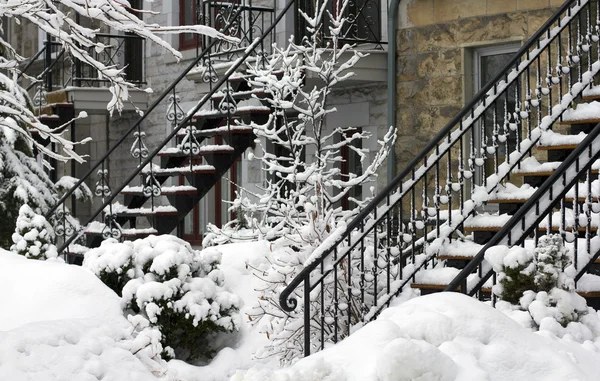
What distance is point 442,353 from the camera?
4590mm

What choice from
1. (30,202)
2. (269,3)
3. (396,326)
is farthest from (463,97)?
(396,326)

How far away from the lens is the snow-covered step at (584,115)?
8312mm

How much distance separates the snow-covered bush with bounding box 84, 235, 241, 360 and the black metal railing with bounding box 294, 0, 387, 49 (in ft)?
12.8

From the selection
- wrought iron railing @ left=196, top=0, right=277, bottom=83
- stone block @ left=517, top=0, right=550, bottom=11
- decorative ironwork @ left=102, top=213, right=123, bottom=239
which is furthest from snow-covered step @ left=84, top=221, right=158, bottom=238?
stone block @ left=517, top=0, right=550, bottom=11

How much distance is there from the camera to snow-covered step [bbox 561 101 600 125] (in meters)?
8.31

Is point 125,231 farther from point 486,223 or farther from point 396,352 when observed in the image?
point 396,352

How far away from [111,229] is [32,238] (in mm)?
1249

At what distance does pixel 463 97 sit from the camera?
36.1 ft

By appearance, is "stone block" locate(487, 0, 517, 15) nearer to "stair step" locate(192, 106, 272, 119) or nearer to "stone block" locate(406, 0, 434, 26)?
"stone block" locate(406, 0, 434, 26)

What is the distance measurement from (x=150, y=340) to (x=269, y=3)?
865 cm

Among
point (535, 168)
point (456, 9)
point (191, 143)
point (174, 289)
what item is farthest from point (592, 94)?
point (191, 143)

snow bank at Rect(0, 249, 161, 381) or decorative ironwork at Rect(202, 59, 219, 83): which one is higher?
decorative ironwork at Rect(202, 59, 219, 83)

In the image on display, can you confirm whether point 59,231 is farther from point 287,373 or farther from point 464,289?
point 287,373

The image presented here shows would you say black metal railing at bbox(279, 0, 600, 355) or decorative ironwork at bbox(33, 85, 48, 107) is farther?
decorative ironwork at bbox(33, 85, 48, 107)
